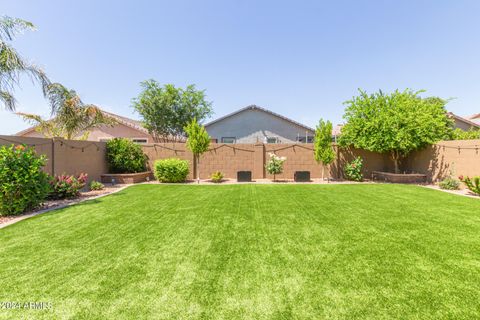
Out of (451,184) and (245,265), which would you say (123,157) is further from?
(451,184)

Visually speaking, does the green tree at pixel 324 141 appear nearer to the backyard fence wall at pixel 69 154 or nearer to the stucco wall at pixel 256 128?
the stucco wall at pixel 256 128

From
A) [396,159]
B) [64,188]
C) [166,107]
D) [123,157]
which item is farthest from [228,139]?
[64,188]

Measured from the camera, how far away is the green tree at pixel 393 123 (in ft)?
40.0

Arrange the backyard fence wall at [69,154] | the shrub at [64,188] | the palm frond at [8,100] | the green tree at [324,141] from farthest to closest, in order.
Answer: the green tree at [324,141] < the backyard fence wall at [69,154] < the palm frond at [8,100] < the shrub at [64,188]

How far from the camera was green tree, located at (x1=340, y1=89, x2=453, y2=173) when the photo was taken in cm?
1218

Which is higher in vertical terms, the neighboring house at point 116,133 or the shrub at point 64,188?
the neighboring house at point 116,133

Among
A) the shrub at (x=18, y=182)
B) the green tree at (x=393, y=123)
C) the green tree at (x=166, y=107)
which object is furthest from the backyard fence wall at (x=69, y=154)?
the green tree at (x=393, y=123)

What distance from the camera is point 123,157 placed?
13.6 metres

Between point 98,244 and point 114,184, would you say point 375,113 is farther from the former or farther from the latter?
point 114,184

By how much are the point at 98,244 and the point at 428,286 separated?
545cm

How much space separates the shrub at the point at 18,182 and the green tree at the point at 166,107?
1596 centimetres

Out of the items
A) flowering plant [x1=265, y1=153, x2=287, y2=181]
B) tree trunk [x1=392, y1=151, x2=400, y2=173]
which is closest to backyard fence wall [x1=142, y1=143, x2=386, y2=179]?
tree trunk [x1=392, y1=151, x2=400, y2=173]

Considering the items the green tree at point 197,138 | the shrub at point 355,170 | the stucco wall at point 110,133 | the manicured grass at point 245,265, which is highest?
the stucco wall at point 110,133

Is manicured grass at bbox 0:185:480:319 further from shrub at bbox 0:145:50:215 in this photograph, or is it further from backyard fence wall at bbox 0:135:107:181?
backyard fence wall at bbox 0:135:107:181
